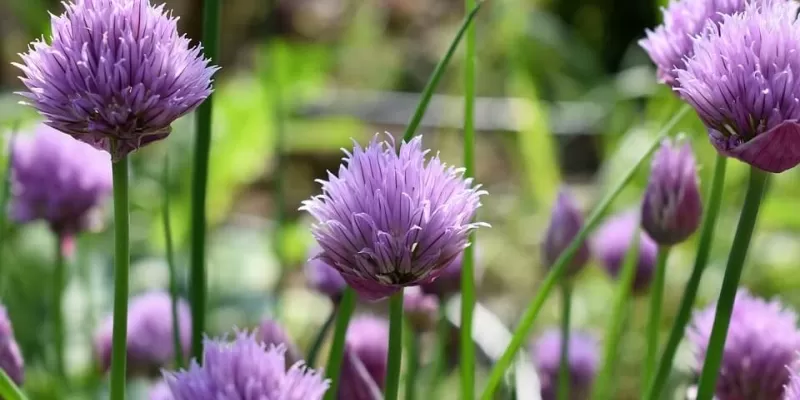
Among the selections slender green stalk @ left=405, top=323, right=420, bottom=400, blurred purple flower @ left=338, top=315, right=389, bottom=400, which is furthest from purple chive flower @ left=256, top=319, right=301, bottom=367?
slender green stalk @ left=405, top=323, right=420, bottom=400

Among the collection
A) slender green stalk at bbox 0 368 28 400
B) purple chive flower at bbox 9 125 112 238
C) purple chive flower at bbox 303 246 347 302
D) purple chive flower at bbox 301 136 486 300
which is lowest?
slender green stalk at bbox 0 368 28 400

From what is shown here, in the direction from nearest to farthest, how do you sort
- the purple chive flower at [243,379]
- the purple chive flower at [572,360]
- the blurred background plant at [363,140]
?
the purple chive flower at [243,379], the purple chive flower at [572,360], the blurred background plant at [363,140]

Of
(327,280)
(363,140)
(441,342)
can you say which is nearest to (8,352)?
(327,280)

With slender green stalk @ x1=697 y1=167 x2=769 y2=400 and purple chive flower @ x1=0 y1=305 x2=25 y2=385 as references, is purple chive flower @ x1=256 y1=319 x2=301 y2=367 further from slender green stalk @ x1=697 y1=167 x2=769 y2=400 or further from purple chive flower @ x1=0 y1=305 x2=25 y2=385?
slender green stalk @ x1=697 y1=167 x2=769 y2=400

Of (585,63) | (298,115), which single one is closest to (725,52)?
(298,115)

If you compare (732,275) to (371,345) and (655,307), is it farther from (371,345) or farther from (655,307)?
(371,345)

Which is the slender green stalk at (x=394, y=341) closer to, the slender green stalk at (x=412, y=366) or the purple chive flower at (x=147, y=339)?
the slender green stalk at (x=412, y=366)

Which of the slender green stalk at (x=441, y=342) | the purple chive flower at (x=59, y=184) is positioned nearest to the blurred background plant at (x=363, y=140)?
the slender green stalk at (x=441, y=342)
